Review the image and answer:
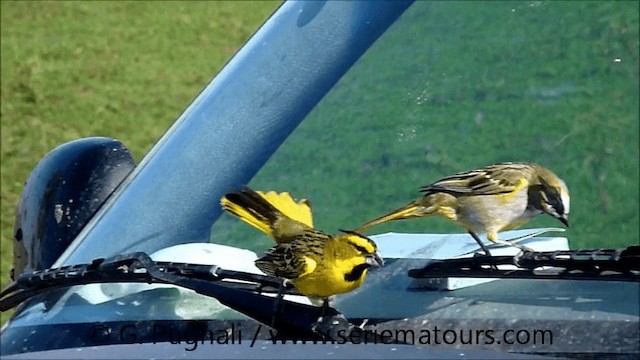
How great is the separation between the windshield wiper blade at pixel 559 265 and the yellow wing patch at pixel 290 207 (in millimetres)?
230

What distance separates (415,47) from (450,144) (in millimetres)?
239

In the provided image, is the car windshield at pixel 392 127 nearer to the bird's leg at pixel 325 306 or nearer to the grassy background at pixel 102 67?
the bird's leg at pixel 325 306

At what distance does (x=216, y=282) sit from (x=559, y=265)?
45 cm

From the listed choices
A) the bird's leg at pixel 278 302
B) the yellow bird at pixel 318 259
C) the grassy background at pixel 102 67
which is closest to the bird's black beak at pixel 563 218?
the yellow bird at pixel 318 259

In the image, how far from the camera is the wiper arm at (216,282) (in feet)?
5.41

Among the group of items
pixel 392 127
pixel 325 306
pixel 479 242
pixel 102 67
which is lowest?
pixel 325 306

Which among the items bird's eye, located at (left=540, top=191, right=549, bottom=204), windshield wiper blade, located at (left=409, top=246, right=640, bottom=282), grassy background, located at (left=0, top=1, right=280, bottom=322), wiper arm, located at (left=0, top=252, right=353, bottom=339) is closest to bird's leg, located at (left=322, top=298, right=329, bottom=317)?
wiper arm, located at (left=0, top=252, right=353, bottom=339)

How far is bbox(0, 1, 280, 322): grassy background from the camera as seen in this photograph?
8312 millimetres

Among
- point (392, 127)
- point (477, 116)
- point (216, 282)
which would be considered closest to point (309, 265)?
point (216, 282)

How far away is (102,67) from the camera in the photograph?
32.4 ft

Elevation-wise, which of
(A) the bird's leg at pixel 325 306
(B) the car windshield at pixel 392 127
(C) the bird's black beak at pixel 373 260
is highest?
(B) the car windshield at pixel 392 127

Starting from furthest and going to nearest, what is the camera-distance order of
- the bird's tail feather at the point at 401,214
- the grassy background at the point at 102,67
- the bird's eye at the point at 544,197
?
the grassy background at the point at 102,67
the bird's tail feather at the point at 401,214
the bird's eye at the point at 544,197

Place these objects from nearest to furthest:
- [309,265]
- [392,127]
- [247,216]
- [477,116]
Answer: [309,265]
[247,216]
[392,127]
[477,116]

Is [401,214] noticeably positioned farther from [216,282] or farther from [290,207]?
[216,282]
